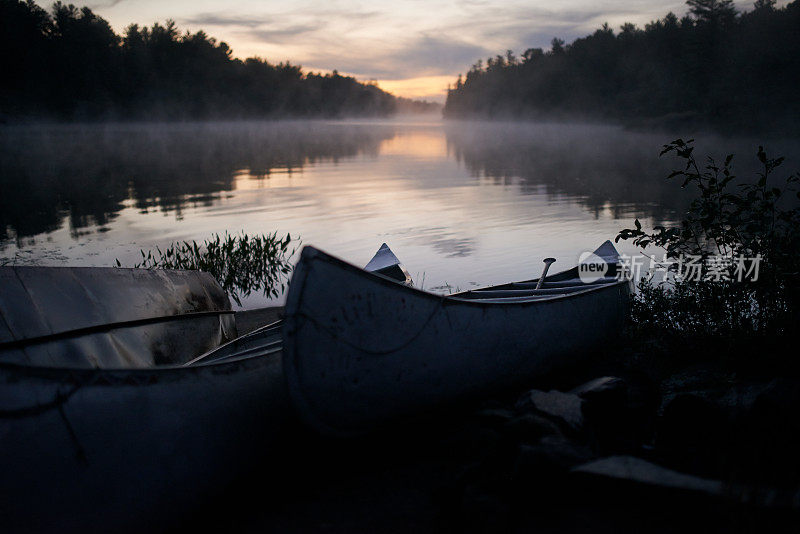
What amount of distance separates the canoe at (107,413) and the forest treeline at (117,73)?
279 ft

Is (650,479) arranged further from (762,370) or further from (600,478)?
(762,370)

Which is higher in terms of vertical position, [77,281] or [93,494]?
[77,281]

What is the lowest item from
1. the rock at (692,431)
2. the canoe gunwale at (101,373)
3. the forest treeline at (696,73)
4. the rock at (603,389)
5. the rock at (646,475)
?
the rock at (692,431)

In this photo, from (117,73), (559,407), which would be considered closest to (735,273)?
(559,407)

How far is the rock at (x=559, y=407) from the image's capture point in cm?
388

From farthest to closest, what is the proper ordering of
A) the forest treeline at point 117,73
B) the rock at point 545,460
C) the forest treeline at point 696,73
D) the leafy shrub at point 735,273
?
the forest treeline at point 117,73
the forest treeline at point 696,73
the leafy shrub at point 735,273
the rock at point 545,460

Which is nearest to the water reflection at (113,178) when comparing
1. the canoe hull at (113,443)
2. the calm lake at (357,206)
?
the calm lake at (357,206)

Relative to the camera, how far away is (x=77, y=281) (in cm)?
513

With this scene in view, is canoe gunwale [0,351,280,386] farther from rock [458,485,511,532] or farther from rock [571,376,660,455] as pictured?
rock [571,376,660,455]

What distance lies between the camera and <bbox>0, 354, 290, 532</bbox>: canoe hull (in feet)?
10.5

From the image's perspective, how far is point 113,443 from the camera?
3410 mm

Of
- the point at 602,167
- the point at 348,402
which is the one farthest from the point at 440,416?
the point at 602,167

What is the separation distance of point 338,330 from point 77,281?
2.83 metres

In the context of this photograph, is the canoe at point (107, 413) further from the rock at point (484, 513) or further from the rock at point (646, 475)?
the rock at point (646, 475)
